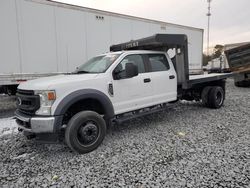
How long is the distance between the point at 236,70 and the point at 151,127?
919cm

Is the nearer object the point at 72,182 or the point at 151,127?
the point at 72,182

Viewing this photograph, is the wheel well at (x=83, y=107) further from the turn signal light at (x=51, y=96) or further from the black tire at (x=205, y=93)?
the black tire at (x=205, y=93)

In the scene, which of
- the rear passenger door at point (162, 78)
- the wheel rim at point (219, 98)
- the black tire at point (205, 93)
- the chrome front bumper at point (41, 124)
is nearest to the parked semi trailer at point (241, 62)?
the wheel rim at point (219, 98)

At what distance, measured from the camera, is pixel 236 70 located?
39.1 ft

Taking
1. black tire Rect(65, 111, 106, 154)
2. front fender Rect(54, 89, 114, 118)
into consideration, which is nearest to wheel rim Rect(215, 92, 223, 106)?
front fender Rect(54, 89, 114, 118)

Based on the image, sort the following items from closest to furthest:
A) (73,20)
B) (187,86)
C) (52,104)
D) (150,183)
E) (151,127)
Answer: (150,183) → (52,104) → (151,127) → (187,86) → (73,20)

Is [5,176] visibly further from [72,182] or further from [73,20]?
[73,20]

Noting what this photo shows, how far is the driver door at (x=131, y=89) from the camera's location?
426 cm

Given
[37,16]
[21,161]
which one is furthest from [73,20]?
[21,161]

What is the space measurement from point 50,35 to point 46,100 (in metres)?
3.69

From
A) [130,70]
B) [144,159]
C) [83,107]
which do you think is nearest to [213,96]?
[130,70]

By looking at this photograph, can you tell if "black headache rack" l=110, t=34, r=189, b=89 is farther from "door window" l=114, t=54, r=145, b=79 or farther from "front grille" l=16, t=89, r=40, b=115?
"front grille" l=16, t=89, r=40, b=115

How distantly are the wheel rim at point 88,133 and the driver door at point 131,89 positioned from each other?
0.67 metres

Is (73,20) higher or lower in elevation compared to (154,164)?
higher
